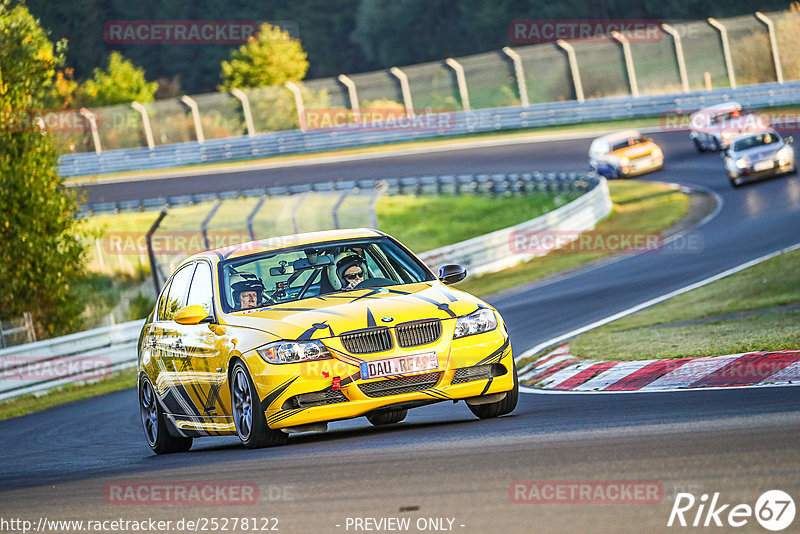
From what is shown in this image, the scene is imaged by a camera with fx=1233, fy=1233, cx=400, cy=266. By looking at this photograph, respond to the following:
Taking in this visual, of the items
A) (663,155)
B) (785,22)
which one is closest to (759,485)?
(663,155)

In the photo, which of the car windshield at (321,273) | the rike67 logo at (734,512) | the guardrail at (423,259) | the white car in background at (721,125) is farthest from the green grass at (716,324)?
the white car in background at (721,125)

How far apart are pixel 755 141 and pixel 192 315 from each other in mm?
25309

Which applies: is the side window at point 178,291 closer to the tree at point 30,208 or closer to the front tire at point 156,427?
the front tire at point 156,427

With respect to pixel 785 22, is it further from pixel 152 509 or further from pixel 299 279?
pixel 152 509

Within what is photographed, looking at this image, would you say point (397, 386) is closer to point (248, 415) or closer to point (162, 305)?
point (248, 415)

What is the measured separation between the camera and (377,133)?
181ft

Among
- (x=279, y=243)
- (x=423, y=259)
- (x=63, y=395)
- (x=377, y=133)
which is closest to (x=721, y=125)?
(x=423, y=259)

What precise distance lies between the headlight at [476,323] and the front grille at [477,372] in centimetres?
24

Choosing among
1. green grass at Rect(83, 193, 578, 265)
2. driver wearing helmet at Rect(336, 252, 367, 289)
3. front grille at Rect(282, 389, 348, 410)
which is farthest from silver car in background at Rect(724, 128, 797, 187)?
front grille at Rect(282, 389, 348, 410)

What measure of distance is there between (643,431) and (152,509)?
2.82m

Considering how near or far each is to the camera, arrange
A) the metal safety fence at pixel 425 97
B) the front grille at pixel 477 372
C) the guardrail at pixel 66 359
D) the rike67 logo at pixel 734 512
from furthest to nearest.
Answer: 1. the metal safety fence at pixel 425 97
2. the guardrail at pixel 66 359
3. the front grille at pixel 477 372
4. the rike67 logo at pixel 734 512

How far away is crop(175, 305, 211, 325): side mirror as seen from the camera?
30.7 feet

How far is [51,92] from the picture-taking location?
2781 cm

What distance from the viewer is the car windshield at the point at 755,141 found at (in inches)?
1252
